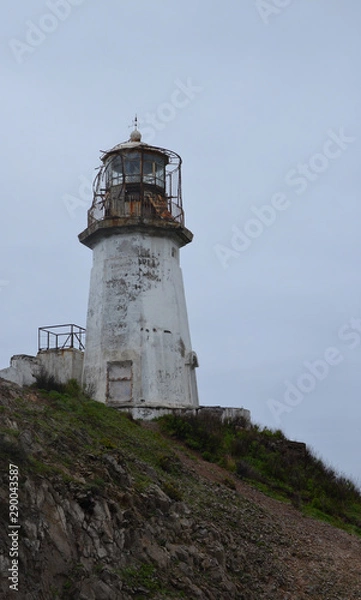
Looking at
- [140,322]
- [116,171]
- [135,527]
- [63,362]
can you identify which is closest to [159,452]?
[135,527]

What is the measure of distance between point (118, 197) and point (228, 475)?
34.4 feet

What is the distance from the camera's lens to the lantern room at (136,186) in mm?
28672

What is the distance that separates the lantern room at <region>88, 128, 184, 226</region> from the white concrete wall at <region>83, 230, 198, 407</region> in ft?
2.62

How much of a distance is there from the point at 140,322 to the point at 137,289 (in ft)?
3.53

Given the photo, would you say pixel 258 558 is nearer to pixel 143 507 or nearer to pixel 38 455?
pixel 143 507

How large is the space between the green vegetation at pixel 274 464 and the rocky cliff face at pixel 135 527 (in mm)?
1853

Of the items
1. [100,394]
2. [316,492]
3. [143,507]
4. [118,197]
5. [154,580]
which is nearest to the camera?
[154,580]

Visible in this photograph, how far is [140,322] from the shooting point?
89.8ft

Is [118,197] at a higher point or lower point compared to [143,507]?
higher

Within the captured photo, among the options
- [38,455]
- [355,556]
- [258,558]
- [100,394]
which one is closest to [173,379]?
[100,394]

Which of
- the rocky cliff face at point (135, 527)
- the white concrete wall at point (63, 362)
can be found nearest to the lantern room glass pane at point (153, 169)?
the white concrete wall at point (63, 362)

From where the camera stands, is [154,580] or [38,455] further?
[38,455]

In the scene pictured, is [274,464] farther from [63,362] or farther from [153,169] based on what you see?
[153,169]

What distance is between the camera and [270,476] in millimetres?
24000
